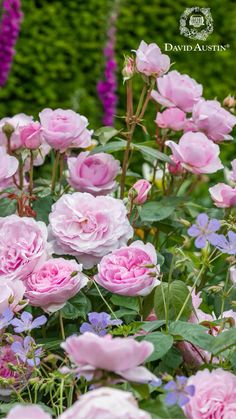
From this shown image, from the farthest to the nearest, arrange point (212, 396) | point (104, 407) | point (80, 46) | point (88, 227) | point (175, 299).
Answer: point (80, 46), point (88, 227), point (175, 299), point (212, 396), point (104, 407)

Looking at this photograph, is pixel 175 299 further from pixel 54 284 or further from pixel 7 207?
pixel 7 207

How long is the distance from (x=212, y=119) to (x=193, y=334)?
0.55 m

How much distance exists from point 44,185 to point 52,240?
0.39 m

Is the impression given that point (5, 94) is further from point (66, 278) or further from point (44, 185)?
point (66, 278)

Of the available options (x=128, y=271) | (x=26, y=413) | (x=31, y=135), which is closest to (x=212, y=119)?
(x=31, y=135)

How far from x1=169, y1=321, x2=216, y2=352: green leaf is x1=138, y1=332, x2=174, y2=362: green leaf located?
19mm

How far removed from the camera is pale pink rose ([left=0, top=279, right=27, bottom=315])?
1.20m

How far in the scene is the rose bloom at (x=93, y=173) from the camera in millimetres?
1570

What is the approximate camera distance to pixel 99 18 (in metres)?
5.05

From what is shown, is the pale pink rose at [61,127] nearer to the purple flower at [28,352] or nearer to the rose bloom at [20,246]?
the rose bloom at [20,246]

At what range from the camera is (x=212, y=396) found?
3.40 ft

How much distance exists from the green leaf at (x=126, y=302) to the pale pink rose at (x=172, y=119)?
0.46m

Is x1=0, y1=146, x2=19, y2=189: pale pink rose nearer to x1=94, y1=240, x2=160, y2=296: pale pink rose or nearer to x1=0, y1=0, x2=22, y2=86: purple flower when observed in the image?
x1=94, y1=240, x2=160, y2=296: pale pink rose

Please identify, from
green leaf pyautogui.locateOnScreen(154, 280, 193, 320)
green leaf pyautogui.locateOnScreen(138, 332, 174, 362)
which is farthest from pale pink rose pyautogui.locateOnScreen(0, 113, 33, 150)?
green leaf pyautogui.locateOnScreen(138, 332, 174, 362)
